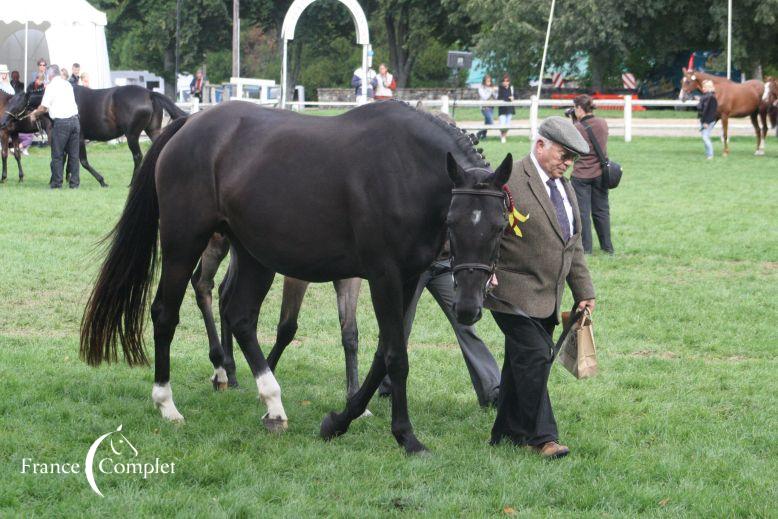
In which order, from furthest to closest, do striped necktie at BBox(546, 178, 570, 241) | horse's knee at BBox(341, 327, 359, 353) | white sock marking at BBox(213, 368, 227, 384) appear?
white sock marking at BBox(213, 368, 227, 384)
horse's knee at BBox(341, 327, 359, 353)
striped necktie at BBox(546, 178, 570, 241)

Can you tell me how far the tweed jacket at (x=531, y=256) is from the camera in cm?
546

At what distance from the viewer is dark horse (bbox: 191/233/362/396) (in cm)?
660

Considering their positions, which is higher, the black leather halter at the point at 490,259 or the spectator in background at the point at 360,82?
the spectator in background at the point at 360,82

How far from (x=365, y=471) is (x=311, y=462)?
31 centimetres

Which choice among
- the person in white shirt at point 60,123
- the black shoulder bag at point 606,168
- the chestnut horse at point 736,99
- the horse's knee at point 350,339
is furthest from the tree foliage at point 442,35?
the horse's knee at point 350,339

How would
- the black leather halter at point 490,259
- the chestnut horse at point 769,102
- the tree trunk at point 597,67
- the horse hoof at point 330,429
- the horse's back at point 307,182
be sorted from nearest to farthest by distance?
the black leather halter at point 490,259 → the horse's back at point 307,182 → the horse hoof at point 330,429 → the chestnut horse at point 769,102 → the tree trunk at point 597,67

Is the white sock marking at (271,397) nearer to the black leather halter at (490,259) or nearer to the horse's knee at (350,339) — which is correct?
the horse's knee at (350,339)

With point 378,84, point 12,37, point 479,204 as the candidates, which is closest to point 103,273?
point 479,204

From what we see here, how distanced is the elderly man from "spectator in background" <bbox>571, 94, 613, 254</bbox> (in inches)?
243

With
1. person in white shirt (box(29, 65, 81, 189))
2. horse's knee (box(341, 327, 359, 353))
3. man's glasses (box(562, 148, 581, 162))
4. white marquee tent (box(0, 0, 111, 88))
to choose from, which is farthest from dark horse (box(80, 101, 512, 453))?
white marquee tent (box(0, 0, 111, 88))

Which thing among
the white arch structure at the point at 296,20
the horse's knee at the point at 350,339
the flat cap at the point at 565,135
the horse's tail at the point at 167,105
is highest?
the white arch structure at the point at 296,20

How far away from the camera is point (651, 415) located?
6398 millimetres

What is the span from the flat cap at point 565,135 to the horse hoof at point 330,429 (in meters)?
1.96

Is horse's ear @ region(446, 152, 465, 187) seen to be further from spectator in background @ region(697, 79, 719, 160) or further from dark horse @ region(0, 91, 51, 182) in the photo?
spectator in background @ region(697, 79, 719, 160)
